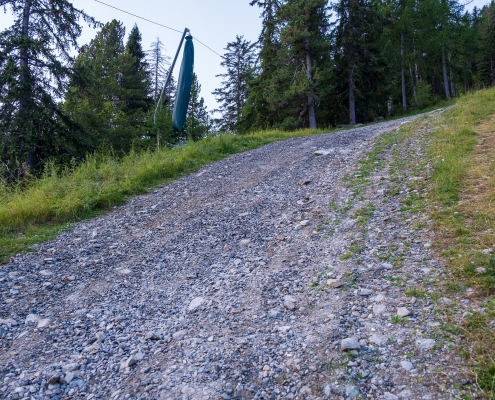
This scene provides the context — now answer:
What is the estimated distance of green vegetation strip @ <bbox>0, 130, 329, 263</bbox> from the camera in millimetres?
5281

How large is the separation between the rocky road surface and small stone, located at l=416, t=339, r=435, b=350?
11mm

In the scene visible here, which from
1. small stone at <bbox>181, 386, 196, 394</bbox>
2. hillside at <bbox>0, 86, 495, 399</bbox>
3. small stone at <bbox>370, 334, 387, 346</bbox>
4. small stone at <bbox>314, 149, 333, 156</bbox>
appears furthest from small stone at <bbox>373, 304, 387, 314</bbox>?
small stone at <bbox>314, 149, 333, 156</bbox>

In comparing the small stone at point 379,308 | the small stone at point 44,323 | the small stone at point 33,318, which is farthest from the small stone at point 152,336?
the small stone at point 379,308

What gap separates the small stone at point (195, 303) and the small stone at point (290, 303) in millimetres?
783

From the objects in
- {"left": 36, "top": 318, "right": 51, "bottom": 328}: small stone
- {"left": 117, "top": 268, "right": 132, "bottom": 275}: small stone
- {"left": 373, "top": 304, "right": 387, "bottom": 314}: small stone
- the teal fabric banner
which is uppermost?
the teal fabric banner

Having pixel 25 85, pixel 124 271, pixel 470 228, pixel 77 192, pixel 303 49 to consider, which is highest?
pixel 303 49

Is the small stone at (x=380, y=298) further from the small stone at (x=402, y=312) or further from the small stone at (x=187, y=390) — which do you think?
the small stone at (x=187, y=390)

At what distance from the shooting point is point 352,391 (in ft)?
6.82

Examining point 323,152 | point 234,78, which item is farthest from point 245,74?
point 323,152

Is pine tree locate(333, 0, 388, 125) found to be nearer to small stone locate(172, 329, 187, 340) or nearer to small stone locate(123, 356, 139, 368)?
small stone locate(172, 329, 187, 340)

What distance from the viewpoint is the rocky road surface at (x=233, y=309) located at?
2275 millimetres

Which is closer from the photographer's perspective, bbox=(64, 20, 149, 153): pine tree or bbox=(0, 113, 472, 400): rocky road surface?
bbox=(0, 113, 472, 400): rocky road surface

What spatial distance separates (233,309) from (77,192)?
4.65 metres

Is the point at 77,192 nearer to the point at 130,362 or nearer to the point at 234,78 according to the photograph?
the point at 130,362
